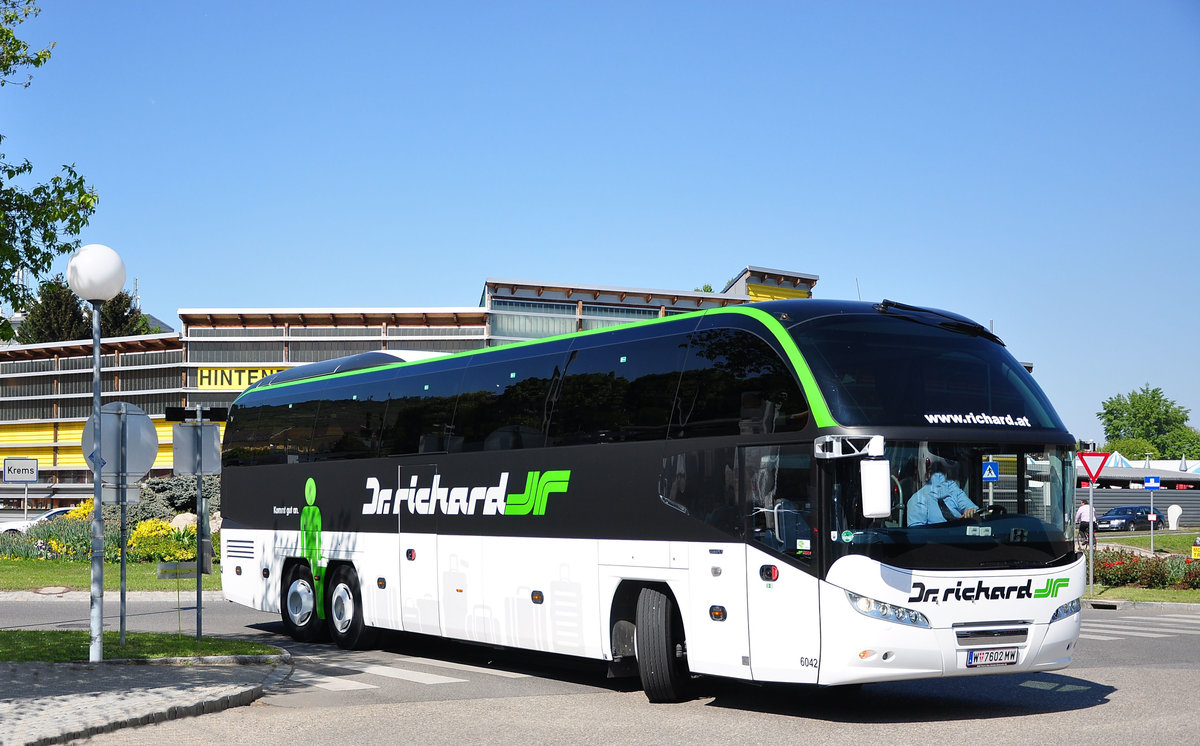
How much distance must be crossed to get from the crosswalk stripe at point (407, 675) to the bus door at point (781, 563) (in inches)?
165

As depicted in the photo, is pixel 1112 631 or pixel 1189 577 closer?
pixel 1112 631

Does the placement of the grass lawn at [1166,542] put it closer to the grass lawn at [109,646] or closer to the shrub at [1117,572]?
the shrub at [1117,572]

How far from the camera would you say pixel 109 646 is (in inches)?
582

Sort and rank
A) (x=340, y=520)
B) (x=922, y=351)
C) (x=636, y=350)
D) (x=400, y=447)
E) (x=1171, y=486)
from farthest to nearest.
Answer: (x=1171, y=486)
(x=340, y=520)
(x=400, y=447)
(x=636, y=350)
(x=922, y=351)

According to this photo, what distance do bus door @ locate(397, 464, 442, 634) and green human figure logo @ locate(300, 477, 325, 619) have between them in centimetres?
227

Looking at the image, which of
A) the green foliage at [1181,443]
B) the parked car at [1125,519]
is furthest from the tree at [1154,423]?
the parked car at [1125,519]

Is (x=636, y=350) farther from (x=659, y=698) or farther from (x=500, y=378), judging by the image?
(x=659, y=698)

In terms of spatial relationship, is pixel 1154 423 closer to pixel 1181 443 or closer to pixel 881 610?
pixel 1181 443

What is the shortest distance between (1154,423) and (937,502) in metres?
186

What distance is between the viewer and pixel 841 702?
11727mm

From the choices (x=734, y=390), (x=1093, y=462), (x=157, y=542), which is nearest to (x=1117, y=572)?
(x=1093, y=462)

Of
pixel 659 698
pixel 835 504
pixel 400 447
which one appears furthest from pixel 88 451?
pixel 835 504

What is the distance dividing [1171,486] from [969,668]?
10327 cm

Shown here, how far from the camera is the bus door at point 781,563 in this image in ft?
33.4
